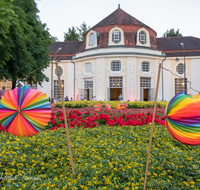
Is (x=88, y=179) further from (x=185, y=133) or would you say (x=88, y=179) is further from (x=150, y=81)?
(x=150, y=81)

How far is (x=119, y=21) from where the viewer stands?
87.8ft

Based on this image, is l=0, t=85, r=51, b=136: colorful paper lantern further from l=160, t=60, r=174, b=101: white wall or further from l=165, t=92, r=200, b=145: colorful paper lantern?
l=160, t=60, r=174, b=101: white wall

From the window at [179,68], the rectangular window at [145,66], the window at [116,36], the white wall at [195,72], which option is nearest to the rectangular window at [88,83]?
the window at [116,36]

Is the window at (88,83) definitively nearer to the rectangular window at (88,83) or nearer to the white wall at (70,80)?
the rectangular window at (88,83)

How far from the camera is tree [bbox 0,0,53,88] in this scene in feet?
31.3

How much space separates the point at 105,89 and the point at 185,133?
22.7m

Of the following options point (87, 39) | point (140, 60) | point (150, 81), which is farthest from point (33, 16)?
point (150, 81)

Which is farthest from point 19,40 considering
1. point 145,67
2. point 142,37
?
point 142,37

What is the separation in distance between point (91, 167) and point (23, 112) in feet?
7.43

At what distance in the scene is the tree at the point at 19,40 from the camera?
376 inches

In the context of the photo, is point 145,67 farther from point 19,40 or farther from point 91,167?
point 91,167

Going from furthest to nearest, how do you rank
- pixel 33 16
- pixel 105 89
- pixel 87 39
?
pixel 87 39, pixel 105 89, pixel 33 16

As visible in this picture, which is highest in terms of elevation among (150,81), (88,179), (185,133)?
(150,81)

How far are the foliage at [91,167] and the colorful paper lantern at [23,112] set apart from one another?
32cm
